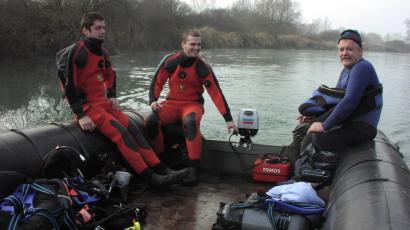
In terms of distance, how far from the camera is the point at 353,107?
304 cm

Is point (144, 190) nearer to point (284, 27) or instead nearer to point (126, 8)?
point (126, 8)

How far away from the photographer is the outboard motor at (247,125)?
416 centimetres

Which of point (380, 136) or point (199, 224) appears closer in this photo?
point (199, 224)

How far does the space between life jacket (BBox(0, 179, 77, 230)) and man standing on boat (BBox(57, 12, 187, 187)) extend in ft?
3.19

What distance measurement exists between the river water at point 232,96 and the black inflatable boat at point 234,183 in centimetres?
302

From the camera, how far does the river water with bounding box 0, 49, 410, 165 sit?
29.0 ft

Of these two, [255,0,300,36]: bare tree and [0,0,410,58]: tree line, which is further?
[255,0,300,36]: bare tree

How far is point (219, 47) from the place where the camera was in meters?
35.2

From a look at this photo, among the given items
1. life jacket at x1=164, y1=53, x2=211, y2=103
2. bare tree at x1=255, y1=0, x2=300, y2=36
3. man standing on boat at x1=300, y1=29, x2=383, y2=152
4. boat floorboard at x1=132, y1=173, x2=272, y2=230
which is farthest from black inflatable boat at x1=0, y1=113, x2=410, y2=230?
bare tree at x1=255, y1=0, x2=300, y2=36

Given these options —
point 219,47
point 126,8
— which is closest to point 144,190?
point 126,8

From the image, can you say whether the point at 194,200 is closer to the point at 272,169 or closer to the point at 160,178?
the point at 160,178

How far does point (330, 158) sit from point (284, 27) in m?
56.9

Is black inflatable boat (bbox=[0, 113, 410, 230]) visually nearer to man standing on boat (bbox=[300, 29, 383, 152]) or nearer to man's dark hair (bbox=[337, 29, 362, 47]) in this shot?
man standing on boat (bbox=[300, 29, 383, 152])

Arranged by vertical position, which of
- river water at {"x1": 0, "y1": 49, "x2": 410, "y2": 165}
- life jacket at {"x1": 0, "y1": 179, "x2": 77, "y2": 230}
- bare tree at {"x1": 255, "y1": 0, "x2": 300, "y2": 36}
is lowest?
river water at {"x1": 0, "y1": 49, "x2": 410, "y2": 165}
